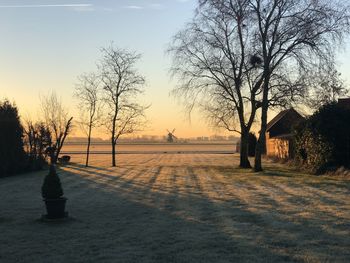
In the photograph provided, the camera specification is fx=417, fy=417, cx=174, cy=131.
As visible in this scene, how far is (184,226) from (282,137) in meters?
34.4

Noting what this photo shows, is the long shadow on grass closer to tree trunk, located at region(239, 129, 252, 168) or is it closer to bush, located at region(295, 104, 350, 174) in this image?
bush, located at region(295, 104, 350, 174)

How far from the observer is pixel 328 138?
2466 centimetres

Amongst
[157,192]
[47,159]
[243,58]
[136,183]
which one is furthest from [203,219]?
[47,159]

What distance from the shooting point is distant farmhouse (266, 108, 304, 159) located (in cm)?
4028

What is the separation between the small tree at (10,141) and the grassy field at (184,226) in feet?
29.6

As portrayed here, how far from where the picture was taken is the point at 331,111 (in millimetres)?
25453

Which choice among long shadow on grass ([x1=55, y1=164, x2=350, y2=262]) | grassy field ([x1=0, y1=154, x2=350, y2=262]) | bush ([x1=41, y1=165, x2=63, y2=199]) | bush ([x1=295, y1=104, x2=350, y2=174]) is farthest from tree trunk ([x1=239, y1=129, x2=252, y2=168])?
bush ([x1=41, y1=165, x2=63, y2=199])

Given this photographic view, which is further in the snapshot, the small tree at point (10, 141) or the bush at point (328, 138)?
the small tree at point (10, 141)

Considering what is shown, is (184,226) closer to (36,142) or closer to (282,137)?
(36,142)

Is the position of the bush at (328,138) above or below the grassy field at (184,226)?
above

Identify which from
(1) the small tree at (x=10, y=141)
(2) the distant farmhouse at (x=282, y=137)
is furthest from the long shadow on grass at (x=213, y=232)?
(2) the distant farmhouse at (x=282, y=137)

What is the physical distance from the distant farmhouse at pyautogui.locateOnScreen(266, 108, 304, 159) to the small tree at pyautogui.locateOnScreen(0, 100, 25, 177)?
2253 cm

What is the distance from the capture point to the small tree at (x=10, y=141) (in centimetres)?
2734

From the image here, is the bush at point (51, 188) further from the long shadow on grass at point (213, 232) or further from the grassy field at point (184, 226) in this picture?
the long shadow on grass at point (213, 232)
